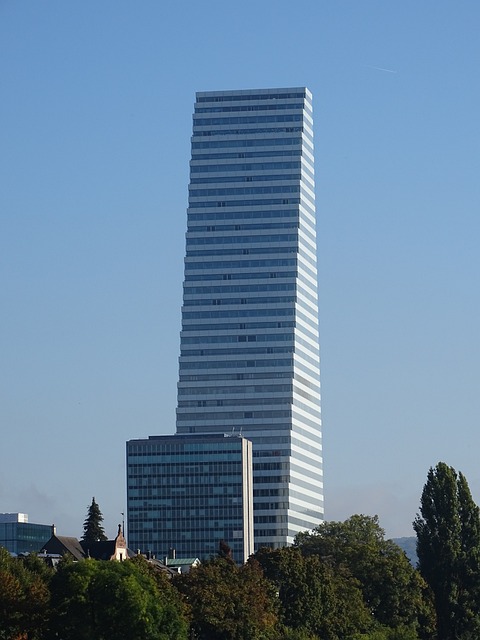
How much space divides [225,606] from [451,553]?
53629 millimetres

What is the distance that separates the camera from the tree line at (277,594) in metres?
126

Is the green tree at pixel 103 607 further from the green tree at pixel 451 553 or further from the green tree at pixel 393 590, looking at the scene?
the green tree at pixel 451 553

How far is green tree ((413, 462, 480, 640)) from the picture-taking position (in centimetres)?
18975

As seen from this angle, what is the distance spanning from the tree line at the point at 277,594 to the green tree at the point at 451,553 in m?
0.13

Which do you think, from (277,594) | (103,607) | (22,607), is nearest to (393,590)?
(277,594)

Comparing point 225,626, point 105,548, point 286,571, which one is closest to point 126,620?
point 225,626

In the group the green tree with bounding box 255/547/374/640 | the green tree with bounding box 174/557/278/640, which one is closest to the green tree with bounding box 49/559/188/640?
the green tree with bounding box 174/557/278/640

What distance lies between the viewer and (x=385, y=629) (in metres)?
171

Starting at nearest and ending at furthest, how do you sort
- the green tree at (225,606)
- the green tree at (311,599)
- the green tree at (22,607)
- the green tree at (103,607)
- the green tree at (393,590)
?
the green tree at (22,607), the green tree at (103,607), the green tree at (225,606), the green tree at (311,599), the green tree at (393,590)

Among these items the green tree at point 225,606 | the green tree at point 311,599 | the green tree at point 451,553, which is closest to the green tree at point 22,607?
the green tree at point 225,606

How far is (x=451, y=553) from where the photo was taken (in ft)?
629

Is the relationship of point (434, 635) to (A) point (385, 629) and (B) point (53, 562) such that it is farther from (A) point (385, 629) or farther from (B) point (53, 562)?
(B) point (53, 562)

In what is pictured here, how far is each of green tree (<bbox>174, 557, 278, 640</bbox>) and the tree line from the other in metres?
0.10

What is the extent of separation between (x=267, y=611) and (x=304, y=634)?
4352mm
